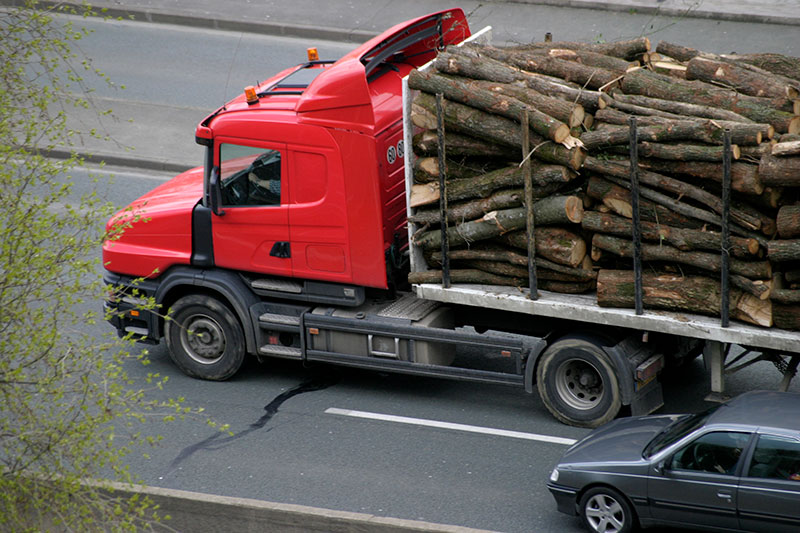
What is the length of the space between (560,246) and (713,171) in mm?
1496

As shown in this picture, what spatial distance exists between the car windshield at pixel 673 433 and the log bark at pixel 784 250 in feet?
4.53

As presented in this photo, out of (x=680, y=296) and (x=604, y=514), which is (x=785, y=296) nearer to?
(x=680, y=296)

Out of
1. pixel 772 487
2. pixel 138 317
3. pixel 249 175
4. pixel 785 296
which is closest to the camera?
pixel 772 487

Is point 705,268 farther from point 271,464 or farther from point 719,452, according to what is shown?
point 271,464

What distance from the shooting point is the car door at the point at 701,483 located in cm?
792

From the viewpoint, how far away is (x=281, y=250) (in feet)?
35.9

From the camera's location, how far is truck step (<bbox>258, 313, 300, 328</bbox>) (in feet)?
36.4

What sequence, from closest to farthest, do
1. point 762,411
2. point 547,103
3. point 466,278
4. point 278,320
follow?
1. point 762,411
2. point 547,103
3. point 466,278
4. point 278,320

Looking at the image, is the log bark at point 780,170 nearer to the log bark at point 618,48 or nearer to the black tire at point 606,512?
the log bark at point 618,48

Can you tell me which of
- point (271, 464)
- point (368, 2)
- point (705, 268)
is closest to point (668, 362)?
point (705, 268)

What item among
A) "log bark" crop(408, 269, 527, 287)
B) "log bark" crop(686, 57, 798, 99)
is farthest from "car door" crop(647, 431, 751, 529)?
"log bark" crop(686, 57, 798, 99)

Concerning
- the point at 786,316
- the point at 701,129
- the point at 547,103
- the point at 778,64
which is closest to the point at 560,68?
the point at 547,103

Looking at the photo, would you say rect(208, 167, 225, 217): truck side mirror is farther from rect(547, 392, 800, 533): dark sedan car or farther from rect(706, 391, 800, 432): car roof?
rect(706, 391, 800, 432): car roof

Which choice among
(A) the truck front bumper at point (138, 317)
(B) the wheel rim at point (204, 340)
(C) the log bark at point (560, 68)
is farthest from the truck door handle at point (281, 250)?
(C) the log bark at point (560, 68)
